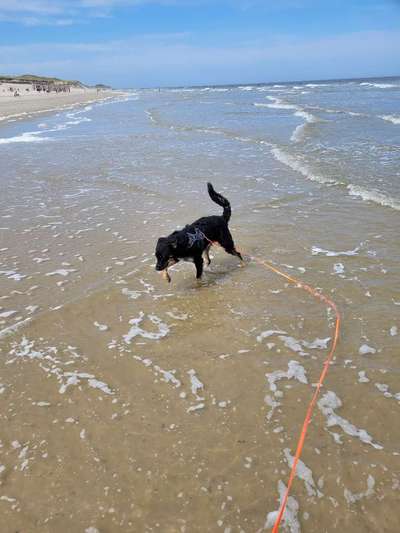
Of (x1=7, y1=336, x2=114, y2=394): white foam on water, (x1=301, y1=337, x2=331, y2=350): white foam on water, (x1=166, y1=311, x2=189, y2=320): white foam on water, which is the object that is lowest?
(x1=166, y1=311, x2=189, y2=320): white foam on water

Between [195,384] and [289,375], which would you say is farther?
[289,375]

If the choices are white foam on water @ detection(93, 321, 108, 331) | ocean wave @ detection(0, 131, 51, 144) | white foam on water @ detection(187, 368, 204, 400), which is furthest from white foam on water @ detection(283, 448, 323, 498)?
ocean wave @ detection(0, 131, 51, 144)

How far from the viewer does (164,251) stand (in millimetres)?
5441

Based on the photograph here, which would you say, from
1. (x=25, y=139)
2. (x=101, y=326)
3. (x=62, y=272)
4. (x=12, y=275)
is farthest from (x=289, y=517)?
(x=25, y=139)

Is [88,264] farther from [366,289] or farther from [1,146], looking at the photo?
[1,146]

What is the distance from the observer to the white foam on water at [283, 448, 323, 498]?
9.55 ft

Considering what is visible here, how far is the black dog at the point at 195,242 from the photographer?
5.49 meters

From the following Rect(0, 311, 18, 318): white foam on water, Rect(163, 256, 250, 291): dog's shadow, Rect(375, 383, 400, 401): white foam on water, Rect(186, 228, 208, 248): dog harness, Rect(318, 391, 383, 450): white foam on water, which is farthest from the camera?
Rect(163, 256, 250, 291): dog's shadow

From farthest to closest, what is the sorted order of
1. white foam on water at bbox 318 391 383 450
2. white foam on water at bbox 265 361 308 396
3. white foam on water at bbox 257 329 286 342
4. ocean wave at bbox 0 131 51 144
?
ocean wave at bbox 0 131 51 144 < white foam on water at bbox 257 329 286 342 < white foam on water at bbox 265 361 308 396 < white foam on water at bbox 318 391 383 450

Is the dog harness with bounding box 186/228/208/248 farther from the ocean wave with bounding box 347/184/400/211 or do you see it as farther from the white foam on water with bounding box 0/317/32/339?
the ocean wave with bounding box 347/184/400/211

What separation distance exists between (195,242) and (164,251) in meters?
0.58

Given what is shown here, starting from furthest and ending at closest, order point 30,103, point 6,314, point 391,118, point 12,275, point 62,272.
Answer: point 30,103, point 391,118, point 62,272, point 12,275, point 6,314

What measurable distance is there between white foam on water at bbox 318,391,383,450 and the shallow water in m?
0.01

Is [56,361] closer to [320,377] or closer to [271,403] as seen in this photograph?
[271,403]
